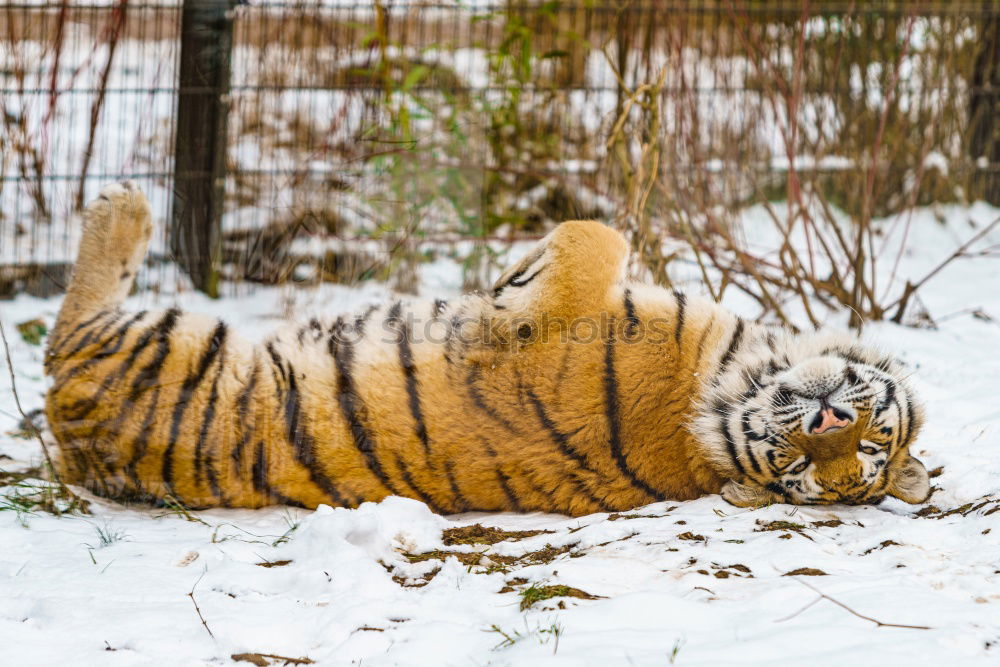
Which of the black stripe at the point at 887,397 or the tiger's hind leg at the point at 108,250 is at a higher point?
the tiger's hind leg at the point at 108,250

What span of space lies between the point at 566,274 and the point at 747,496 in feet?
2.75

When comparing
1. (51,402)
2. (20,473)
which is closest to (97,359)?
(51,402)

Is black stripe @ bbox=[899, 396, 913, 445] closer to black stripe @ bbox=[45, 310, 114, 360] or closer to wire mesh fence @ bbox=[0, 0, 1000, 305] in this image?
wire mesh fence @ bbox=[0, 0, 1000, 305]

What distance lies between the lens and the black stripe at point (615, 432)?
2.69 m

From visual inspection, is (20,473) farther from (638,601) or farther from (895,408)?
(895,408)

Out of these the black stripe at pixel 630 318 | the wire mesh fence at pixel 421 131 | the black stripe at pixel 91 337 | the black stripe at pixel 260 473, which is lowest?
the black stripe at pixel 260 473

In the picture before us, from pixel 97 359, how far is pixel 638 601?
181 centimetres

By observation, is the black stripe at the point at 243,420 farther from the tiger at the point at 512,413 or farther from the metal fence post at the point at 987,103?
the metal fence post at the point at 987,103

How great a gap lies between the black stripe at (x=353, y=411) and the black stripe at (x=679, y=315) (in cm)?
93

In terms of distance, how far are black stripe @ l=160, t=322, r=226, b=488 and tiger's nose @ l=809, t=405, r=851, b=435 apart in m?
1.72

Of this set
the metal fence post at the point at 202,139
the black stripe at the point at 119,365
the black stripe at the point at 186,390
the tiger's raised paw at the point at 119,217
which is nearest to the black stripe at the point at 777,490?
the black stripe at the point at 186,390

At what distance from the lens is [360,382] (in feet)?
9.23

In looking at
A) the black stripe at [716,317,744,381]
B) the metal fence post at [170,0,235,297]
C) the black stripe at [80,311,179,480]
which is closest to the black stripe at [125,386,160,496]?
the black stripe at [80,311,179,480]

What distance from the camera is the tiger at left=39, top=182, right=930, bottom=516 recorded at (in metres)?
2.64
